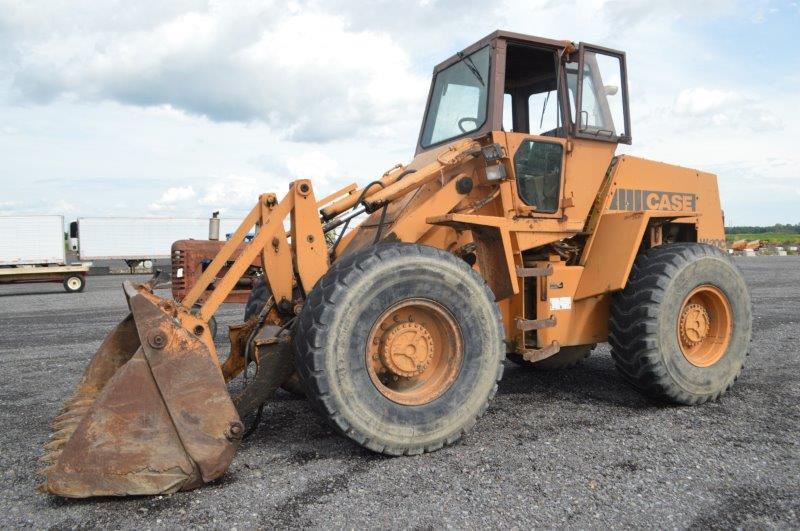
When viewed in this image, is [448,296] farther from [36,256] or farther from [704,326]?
[36,256]

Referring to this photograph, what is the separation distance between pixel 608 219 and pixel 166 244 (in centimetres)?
3566

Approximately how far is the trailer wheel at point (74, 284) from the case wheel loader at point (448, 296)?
19431 mm

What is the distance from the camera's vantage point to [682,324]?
5.16 metres

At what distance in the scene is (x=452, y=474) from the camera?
3.64 m

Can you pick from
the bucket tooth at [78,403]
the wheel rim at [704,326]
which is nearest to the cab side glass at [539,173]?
the wheel rim at [704,326]

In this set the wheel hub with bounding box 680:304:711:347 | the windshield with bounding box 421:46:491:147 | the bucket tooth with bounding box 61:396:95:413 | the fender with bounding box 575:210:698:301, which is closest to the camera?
the bucket tooth with bounding box 61:396:95:413

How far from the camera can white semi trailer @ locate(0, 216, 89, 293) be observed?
72.5 ft

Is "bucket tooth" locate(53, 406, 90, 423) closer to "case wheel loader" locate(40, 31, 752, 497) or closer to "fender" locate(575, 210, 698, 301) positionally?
"case wheel loader" locate(40, 31, 752, 497)

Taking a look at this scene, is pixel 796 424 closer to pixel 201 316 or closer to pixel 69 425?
pixel 201 316

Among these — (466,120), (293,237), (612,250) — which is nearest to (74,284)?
(466,120)

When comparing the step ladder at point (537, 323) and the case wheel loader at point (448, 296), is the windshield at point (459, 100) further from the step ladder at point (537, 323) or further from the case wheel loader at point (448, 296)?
the step ladder at point (537, 323)

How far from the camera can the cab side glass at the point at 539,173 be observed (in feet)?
16.4

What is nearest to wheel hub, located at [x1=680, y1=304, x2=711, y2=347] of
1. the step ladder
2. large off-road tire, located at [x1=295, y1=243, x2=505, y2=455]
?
the step ladder

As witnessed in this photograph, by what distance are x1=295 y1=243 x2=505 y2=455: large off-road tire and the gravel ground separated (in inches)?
9.7
